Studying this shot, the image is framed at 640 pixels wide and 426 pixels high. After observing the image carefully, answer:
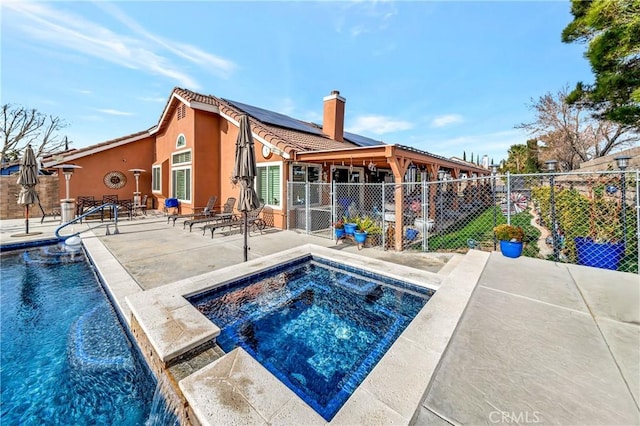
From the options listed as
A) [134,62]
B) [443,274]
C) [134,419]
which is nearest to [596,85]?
[443,274]

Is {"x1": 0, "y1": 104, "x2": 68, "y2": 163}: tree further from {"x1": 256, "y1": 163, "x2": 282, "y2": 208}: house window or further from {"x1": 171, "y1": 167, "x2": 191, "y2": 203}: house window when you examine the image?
{"x1": 256, "y1": 163, "x2": 282, "y2": 208}: house window

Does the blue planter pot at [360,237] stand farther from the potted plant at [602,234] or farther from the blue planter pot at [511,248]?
the potted plant at [602,234]

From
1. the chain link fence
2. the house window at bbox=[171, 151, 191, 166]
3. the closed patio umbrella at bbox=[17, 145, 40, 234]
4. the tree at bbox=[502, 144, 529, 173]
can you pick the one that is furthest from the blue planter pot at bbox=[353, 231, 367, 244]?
the tree at bbox=[502, 144, 529, 173]

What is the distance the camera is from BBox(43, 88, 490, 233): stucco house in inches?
365

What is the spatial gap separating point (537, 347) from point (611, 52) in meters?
10.1

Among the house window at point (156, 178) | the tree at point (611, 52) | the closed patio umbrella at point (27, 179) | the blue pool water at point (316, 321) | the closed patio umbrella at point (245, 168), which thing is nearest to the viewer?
the blue pool water at point (316, 321)

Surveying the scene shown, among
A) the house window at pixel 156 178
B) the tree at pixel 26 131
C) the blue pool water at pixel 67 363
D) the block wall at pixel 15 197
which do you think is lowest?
the blue pool water at pixel 67 363

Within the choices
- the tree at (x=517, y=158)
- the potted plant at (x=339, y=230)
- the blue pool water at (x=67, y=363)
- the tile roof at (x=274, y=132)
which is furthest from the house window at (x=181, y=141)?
the tree at (x=517, y=158)

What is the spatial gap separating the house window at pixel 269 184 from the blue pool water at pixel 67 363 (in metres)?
6.20

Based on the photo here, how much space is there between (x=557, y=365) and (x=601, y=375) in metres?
0.28

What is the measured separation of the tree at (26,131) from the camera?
23391mm

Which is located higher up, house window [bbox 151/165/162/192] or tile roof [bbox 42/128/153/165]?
tile roof [bbox 42/128/153/165]

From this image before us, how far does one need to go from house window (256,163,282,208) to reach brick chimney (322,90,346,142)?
18.5ft

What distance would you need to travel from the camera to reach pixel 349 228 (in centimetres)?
792
